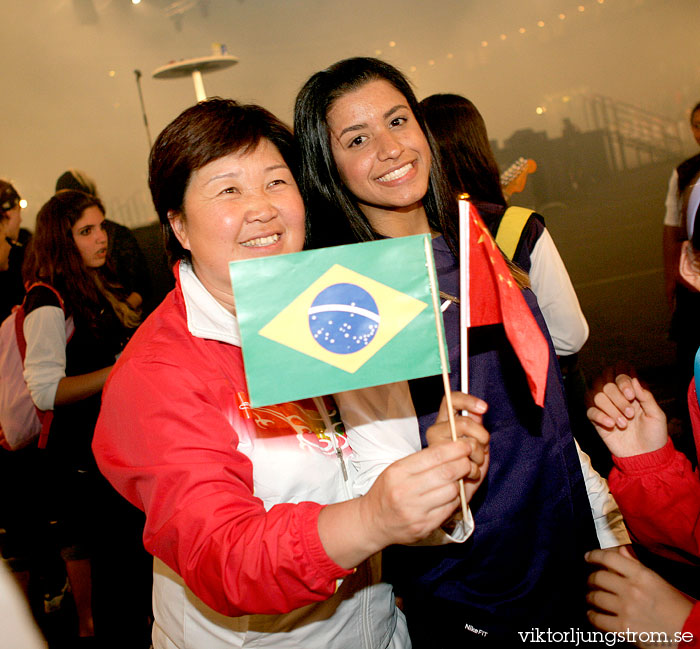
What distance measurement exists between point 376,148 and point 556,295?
0.75 m

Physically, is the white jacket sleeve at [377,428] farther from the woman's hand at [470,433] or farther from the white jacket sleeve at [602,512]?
the white jacket sleeve at [602,512]

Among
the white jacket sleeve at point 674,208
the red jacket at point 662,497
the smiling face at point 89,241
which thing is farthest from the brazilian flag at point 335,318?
the white jacket sleeve at point 674,208

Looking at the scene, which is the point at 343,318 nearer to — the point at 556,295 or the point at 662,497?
the point at 662,497

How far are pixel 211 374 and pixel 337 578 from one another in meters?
0.38

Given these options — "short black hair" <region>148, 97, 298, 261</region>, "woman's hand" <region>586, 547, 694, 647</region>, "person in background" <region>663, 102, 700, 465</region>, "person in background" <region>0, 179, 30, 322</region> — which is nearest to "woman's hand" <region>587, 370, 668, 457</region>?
"woman's hand" <region>586, 547, 694, 647</region>

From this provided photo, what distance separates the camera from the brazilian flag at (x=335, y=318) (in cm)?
85

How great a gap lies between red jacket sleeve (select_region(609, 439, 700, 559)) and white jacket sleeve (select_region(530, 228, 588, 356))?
2.06ft

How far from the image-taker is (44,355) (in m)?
2.18

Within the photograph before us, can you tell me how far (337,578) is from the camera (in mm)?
807

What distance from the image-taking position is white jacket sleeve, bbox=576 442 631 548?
51.3 inches

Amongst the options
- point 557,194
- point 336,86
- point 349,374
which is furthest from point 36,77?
point 349,374

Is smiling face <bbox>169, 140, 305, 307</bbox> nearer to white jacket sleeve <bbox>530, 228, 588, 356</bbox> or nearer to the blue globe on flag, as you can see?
the blue globe on flag

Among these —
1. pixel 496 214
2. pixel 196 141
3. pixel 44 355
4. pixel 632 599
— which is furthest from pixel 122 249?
pixel 632 599

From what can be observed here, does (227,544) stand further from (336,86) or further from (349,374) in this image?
(336,86)
